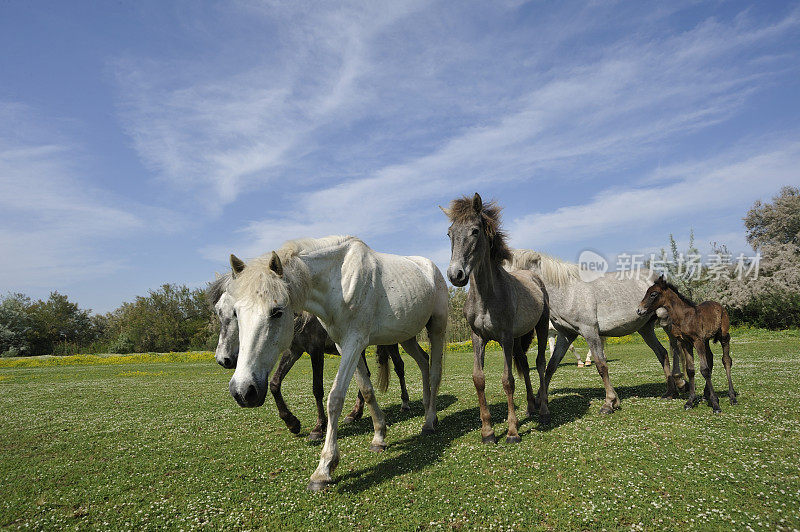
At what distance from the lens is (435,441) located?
244 inches

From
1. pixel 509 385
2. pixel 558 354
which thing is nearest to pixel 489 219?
pixel 509 385

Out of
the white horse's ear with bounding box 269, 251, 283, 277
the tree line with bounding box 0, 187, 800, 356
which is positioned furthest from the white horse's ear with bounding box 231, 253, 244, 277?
the tree line with bounding box 0, 187, 800, 356

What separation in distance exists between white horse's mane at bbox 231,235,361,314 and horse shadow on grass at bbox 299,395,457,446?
10.1ft

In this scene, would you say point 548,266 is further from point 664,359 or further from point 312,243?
point 312,243

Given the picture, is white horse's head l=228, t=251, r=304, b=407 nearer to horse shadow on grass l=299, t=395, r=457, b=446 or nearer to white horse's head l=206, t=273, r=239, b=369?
white horse's head l=206, t=273, r=239, b=369

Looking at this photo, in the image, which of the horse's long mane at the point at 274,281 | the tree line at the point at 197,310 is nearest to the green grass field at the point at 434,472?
the horse's long mane at the point at 274,281

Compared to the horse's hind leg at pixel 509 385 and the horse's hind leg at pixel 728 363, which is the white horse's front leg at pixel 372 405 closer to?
the horse's hind leg at pixel 509 385

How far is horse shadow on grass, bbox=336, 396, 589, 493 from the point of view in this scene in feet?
15.5

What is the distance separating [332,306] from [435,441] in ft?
9.21

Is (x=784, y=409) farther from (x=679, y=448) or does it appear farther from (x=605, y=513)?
(x=605, y=513)

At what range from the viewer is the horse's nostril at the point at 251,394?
3.96 meters

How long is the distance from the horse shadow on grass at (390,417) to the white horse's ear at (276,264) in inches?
Answer: 133

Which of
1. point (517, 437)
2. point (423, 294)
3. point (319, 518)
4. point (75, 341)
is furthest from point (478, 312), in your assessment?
point (75, 341)

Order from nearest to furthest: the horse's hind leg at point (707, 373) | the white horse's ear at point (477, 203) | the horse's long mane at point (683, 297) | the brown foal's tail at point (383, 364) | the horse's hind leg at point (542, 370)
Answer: the white horse's ear at point (477, 203) < the horse's hind leg at point (707, 373) < the horse's hind leg at point (542, 370) < the horse's long mane at point (683, 297) < the brown foal's tail at point (383, 364)
